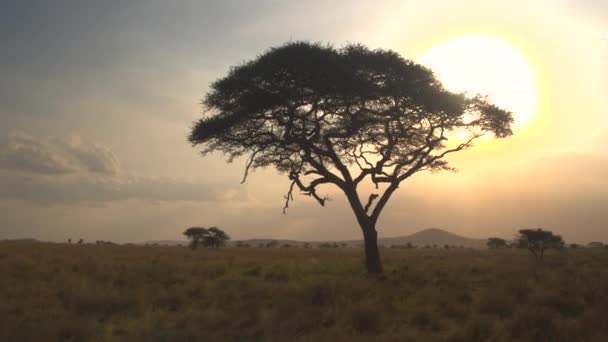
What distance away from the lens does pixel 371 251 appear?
20.3 meters

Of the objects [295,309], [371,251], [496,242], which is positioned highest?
[496,242]

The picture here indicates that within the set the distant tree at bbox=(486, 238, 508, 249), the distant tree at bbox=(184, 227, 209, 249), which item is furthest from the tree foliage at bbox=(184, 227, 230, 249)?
the distant tree at bbox=(486, 238, 508, 249)

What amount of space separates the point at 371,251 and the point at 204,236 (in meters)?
48.6

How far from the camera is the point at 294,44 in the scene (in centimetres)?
2023

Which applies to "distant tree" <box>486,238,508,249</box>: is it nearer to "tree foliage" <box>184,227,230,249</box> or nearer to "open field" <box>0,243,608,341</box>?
"tree foliage" <box>184,227,230,249</box>

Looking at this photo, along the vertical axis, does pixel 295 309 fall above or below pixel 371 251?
below

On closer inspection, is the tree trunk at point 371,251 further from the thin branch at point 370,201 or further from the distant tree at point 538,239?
the distant tree at point 538,239

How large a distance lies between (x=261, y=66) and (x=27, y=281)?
11664 millimetres

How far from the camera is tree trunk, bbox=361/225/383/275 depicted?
65.9 ft

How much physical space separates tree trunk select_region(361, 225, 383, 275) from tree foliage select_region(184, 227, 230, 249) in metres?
47.1

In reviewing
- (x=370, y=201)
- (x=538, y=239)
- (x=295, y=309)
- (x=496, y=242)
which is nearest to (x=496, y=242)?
(x=496, y=242)

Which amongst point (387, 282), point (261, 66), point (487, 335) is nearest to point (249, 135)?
point (261, 66)

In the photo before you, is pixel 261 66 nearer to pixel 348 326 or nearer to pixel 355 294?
pixel 355 294

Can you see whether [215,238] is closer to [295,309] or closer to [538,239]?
[538,239]
